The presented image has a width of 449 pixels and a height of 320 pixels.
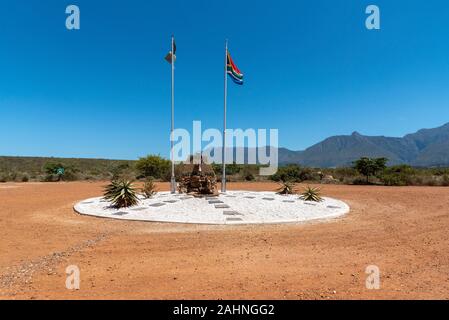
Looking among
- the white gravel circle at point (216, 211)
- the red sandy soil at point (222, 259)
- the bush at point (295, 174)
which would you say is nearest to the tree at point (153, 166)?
the bush at point (295, 174)

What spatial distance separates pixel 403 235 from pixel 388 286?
12.0ft

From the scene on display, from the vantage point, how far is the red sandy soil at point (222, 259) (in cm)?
364

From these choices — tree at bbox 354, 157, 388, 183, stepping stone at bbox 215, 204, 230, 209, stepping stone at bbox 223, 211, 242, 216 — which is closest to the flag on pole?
stepping stone at bbox 215, 204, 230, 209

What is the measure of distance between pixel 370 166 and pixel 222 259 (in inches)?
918

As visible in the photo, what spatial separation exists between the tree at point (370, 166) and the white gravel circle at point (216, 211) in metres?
15.5

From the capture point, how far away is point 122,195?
32.6ft

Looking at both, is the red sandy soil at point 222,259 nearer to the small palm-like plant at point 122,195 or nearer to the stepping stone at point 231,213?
the stepping stone at point 231,213

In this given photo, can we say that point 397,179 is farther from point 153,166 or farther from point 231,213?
point 153,166

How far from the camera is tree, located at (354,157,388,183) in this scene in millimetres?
24047

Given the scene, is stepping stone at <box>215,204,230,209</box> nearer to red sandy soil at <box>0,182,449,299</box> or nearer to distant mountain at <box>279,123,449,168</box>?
red sandy soil at <box>0,182,449,299</box>

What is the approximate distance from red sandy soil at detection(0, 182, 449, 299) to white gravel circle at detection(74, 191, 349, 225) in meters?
0.56

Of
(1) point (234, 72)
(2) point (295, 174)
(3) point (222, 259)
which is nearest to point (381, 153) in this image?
(2) point (295, 174)
